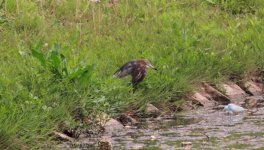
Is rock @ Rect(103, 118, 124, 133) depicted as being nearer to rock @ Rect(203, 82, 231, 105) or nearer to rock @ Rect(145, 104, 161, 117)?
rock @ Rect(145, 104, 161, 117)

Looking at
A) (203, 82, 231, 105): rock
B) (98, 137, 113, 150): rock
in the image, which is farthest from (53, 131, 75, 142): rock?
(203, 82, 231, 105): rock

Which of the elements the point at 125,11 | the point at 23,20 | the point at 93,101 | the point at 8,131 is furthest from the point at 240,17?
the point at 8,131

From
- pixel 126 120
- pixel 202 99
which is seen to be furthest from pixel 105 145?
pixel 202 99

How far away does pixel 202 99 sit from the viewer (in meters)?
9.10

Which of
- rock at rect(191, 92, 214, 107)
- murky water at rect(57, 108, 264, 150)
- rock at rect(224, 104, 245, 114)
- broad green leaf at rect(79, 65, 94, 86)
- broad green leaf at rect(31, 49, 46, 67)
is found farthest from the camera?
rock at rect(191, 92, 214, 107)

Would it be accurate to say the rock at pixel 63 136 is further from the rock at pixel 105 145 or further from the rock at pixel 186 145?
the rock at pixel 186 145

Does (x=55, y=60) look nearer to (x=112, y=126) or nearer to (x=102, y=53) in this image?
(x=112, y=126)

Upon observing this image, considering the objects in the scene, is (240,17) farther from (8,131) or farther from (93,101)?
(8,131)

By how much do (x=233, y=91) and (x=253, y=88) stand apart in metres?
0.35

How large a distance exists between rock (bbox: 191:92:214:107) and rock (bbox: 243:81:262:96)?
70 cm

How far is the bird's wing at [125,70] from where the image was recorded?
8.34m

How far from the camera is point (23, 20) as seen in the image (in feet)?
32.8

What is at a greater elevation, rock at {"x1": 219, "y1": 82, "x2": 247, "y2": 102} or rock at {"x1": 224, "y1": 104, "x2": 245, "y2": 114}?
rock at {"x1": 219, "y1": 82, "x2": 247, "y2": 102}

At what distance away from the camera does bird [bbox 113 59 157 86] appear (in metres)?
8.30
